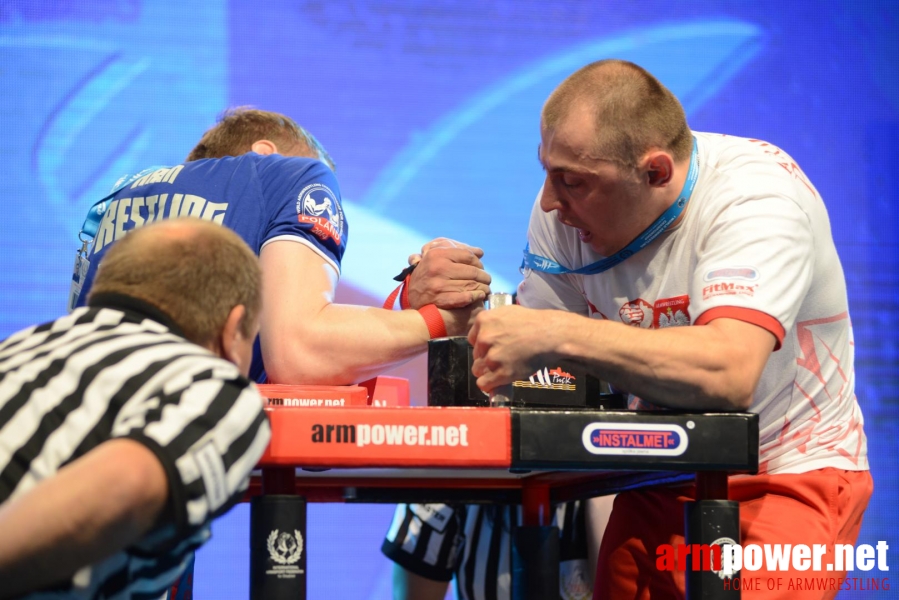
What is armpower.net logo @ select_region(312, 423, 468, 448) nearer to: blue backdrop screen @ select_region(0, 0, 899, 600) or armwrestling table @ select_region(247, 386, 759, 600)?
armwrestling table @ select_region(247, 386, 759, 600)

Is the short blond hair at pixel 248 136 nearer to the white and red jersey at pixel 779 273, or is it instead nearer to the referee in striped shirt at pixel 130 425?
the white and red jersey at pixel 779 273

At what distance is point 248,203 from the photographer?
199 cm

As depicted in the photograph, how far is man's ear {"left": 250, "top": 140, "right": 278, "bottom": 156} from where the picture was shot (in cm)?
241

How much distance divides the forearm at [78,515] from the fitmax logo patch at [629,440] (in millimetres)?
615

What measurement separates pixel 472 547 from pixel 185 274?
1.80m

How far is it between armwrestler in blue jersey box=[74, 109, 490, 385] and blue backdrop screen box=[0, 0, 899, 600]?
1.23 m

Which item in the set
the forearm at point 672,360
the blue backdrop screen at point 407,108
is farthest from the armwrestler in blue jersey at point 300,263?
the blue backdrop screen at point 407,108

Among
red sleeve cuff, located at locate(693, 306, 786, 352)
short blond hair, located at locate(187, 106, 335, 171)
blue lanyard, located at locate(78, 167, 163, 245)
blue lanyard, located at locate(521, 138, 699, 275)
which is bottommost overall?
red sleeve cuff, located at locate(693, 306, 786, 352)

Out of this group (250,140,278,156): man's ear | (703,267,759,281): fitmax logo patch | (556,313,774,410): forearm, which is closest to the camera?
(556,313,774,410): forearm

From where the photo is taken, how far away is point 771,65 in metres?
3.73

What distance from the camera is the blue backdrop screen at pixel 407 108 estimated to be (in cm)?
329

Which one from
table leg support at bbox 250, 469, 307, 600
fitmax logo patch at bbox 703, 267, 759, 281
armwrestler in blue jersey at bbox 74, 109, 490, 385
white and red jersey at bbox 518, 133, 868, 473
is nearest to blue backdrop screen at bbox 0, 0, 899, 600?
armwrestler in blue jersey at bbox 74, 109, 490, 385

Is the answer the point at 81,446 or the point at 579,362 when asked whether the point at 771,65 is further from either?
the point at 81,446

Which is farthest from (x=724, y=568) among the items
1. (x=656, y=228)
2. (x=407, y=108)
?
(x=407, y=108)
